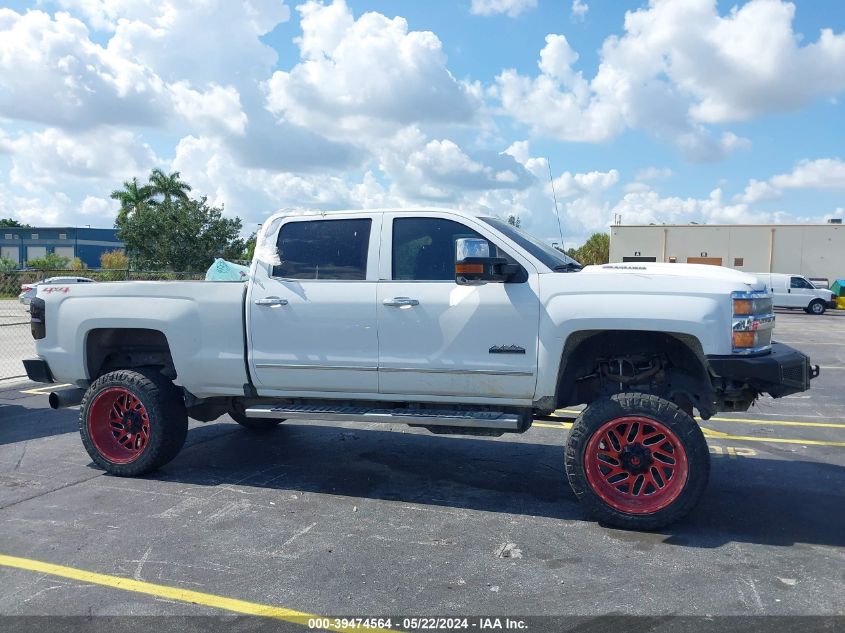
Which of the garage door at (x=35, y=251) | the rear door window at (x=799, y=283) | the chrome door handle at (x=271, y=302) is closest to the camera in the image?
the chrome door handle at (x=271, y=302)

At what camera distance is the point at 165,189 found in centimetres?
4647

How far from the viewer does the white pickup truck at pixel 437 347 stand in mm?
4504

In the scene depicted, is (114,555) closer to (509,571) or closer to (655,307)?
(509,571)

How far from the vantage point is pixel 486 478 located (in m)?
5.75

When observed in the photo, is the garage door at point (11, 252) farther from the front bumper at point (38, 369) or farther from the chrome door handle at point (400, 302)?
the chrome door handle at point (400, 302)

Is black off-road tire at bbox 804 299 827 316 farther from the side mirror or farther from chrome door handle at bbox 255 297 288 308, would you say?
chrome door handle at bbox 255 297 288 308

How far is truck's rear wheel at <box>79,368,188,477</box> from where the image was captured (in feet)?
18.5

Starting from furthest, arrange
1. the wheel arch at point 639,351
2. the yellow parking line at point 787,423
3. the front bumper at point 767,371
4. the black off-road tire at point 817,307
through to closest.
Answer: the black off-road tire at point 817,307 → the yellow parking line at point 787,423 → the wheel arch at point 639,351 → the front bumper at point 767,371

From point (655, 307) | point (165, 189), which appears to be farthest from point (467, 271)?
point (165, 189)

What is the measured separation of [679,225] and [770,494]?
37.2 meters

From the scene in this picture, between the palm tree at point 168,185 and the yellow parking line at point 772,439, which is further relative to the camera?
the palm tree at point 168,185

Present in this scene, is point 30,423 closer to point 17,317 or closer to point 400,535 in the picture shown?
point 400,535

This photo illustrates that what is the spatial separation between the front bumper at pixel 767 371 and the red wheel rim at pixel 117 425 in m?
4.41

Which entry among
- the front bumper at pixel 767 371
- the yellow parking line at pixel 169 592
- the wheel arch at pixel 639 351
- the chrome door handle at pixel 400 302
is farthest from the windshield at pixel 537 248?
the yellow parking line at pixel 169 592
